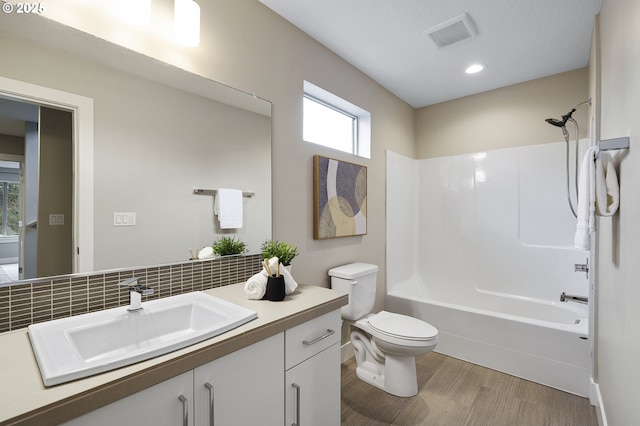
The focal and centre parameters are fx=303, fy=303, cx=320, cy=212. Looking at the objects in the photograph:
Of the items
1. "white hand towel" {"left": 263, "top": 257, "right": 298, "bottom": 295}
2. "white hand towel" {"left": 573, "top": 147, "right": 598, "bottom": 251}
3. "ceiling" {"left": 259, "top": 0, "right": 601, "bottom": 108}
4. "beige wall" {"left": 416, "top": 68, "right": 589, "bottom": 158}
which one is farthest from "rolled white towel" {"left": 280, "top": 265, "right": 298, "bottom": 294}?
"beige wall" {"left": 416, "top": 68, "right": 589, "bottom": 158}

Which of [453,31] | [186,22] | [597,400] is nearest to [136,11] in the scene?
[186,22]

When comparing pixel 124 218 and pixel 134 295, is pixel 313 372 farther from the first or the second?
pixel 124 218

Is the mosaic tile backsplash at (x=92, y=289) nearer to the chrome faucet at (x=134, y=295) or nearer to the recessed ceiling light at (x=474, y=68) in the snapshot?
the chrome faucet at (x=134, y=295)

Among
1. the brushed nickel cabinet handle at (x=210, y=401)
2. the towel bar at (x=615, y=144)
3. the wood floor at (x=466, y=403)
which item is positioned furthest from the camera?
the wood floor at (x=466, y=403)

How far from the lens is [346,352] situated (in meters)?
2.57

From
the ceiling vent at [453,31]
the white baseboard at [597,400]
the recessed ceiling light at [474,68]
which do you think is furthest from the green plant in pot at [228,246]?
the recessed ceiling light at [474,68]

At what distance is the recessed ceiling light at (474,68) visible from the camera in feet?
8.48

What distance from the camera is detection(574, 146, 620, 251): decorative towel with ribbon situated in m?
1.28

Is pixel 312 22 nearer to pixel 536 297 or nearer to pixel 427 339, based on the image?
pixel 427 339

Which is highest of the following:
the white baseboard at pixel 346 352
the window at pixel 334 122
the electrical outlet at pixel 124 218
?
the window at pixel 334 122

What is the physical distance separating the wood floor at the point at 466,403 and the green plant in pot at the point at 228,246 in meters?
1.22

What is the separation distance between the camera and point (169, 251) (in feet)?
4.72

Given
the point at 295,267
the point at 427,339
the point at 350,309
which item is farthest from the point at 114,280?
the point at 427,339

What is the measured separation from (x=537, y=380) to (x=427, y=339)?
1043mm
